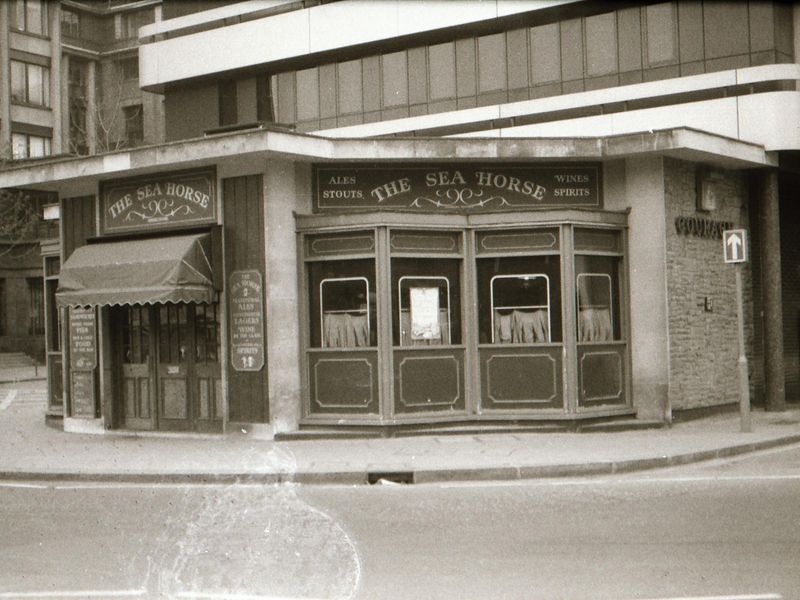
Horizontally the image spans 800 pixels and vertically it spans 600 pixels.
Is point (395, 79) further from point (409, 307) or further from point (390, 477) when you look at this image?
point (390, 477)

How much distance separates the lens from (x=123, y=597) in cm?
662

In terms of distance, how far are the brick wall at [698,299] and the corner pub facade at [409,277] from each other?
50 mm

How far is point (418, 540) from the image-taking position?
327 inches

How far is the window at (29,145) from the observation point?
2084 inches

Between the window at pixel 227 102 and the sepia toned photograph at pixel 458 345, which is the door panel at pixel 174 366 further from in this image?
the window at pixel 227 102

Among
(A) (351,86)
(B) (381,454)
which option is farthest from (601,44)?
(B) (381,454)

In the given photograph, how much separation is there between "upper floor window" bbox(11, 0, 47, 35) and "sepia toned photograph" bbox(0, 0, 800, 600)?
35735 mm

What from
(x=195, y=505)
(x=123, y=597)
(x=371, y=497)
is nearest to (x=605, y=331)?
(x=371, y=497)

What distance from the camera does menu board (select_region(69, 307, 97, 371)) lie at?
1786 cm

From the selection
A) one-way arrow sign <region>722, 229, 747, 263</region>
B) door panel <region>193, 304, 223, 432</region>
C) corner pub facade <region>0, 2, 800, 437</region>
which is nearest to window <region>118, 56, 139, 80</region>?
corner pub facade <region>0, 2, 800, 437</region>

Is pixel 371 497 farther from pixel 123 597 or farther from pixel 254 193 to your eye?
pixel 254 193

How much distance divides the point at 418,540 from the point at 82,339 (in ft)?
36.7

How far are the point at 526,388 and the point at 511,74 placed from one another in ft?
34.5

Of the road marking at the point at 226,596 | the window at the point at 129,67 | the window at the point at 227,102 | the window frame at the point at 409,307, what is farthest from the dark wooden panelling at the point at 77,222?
the window at the point at 129,67
